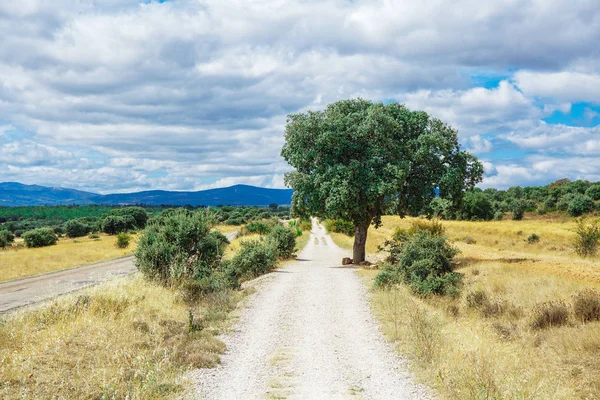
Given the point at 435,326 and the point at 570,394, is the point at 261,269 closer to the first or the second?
the point at 435,326

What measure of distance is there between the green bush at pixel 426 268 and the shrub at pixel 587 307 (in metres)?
4.57

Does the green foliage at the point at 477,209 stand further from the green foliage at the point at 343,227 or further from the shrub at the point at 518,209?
the green foliage at the point at 343,227

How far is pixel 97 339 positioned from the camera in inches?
403

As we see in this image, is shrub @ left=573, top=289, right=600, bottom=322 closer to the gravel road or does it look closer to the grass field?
the grass field

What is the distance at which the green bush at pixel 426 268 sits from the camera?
17820 mm

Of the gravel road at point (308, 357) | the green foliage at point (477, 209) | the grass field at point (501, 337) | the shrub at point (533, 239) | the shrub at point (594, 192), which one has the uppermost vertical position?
the shrub at point (594, 192)

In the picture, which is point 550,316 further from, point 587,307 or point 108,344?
point 108,344

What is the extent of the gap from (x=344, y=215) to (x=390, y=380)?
Result: 1775 centimetres

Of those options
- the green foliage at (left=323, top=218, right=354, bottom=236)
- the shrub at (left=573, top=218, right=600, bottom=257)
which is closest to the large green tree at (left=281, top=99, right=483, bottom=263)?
the shrub at (left=573, top=218, right=600, bottom=257)

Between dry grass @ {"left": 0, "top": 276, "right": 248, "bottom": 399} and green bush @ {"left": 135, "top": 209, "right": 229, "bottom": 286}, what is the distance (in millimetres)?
1797

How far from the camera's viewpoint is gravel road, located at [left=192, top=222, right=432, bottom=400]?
27.0 feet

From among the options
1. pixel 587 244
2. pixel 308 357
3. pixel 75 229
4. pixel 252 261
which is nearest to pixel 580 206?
pixel 587 244

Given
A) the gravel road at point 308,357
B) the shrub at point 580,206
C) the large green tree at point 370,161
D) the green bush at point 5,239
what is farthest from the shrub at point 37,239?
the shrub at point 580,206

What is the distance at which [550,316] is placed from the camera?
43.7 ft
